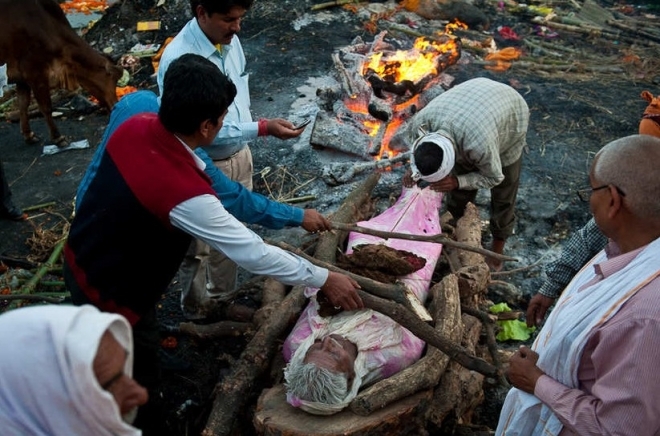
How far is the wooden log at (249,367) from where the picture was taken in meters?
3.28

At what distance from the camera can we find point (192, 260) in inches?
179

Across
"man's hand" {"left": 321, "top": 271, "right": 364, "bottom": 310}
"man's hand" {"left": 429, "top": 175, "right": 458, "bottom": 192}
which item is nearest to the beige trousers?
"man's hand" {"left": 321, "top": 271, "right": 364, "bottom": 310}

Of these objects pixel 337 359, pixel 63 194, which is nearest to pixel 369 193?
pixel 337 359

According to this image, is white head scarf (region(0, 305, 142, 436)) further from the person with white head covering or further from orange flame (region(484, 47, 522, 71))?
orange flame (region(484, 47, 522, 71))

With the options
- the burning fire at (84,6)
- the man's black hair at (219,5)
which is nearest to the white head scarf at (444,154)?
the man's black hair at (219,5)

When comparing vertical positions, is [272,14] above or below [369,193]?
below

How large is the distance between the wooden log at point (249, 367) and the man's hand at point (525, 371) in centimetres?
159

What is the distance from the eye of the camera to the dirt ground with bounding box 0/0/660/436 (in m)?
4.48

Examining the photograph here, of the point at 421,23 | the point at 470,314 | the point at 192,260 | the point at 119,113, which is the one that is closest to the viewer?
the point at 119,113

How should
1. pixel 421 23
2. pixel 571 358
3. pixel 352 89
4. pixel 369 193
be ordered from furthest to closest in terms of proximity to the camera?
pixel 421 23, pixel 352 89, pixel 369 193, pixel 571 358

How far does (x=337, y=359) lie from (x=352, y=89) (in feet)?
16.4

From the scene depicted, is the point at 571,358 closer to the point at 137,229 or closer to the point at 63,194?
the point at 137,229

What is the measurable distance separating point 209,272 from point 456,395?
7.44ft

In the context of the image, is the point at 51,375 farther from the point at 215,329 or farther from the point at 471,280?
the point at 471,280
